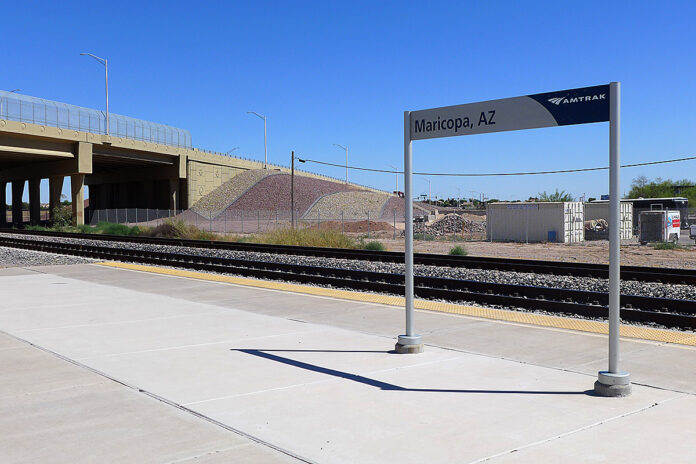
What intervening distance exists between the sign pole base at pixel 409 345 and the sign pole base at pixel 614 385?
2.35m


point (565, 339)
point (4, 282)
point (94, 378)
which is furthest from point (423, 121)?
point (4, 282)

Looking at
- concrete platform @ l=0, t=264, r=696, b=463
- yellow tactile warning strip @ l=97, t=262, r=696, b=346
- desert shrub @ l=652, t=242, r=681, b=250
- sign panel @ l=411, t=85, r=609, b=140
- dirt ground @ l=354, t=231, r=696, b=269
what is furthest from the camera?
desert shrub @ l=652, t=242, r=681, b=250

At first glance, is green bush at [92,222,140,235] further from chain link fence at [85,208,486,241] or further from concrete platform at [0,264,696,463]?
concrete platform at [0,264,696,463]

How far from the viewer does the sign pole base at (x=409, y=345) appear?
7.95 meters

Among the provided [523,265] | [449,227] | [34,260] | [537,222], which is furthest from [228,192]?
[523,265]

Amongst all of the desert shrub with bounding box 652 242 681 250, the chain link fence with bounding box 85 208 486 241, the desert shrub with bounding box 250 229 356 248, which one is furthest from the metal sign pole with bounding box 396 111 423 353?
the chain link fence with bounding box 85 208 486 241

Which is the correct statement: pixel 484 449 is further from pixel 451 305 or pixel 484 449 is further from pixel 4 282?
pixel 4 282

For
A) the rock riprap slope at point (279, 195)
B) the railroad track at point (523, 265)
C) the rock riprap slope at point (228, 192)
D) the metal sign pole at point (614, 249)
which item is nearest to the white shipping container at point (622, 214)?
the railroad track at point (523, 265)

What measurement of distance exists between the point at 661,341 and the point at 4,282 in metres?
14.7

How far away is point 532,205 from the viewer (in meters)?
39.6

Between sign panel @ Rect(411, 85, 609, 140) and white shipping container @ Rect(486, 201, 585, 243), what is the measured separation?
31905mm

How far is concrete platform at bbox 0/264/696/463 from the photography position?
15.6 ft

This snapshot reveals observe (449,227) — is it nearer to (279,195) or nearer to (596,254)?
(596,254)

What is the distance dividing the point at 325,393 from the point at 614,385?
257 cm
